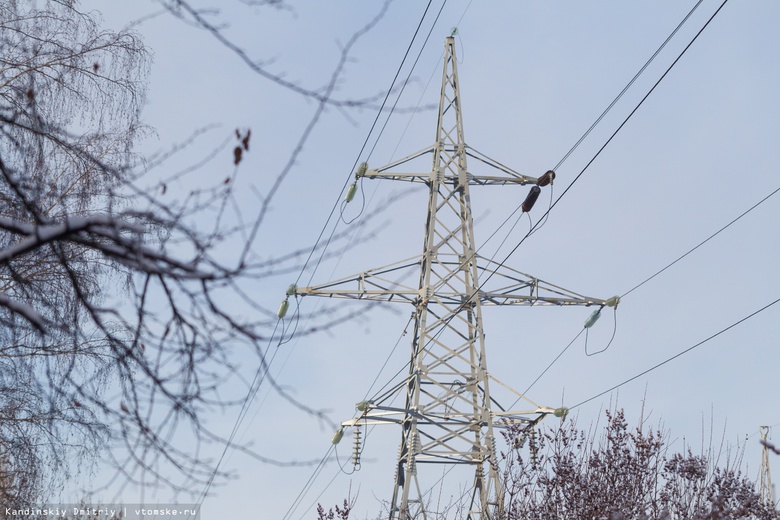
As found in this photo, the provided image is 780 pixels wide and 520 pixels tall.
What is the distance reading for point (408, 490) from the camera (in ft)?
34.6

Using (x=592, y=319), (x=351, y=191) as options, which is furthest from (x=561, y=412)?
(x=351, y=191)

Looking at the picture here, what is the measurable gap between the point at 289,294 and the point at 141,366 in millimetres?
9013

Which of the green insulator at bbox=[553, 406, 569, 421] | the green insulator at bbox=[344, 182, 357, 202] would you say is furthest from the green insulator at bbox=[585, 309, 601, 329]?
the green insulator at bbox=[344, 182, 357, 202]

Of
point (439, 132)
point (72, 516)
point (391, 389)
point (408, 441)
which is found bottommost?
point (72, 516)

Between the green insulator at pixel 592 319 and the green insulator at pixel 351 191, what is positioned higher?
the green insulator at pixel 351 191

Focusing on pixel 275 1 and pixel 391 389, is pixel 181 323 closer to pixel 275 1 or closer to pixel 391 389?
pixel 275 1

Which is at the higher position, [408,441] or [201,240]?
[408,441]

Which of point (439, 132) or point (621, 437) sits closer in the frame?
point (621, 437)

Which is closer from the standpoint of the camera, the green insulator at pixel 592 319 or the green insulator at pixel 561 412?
the green insulator at pixel 561 412

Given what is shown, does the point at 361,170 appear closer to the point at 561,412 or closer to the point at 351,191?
the point at 351,191

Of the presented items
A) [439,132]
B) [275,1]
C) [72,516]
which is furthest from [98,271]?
[439,132]

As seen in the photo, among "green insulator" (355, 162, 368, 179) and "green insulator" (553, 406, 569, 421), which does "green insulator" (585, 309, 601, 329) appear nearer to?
"green insulator" (553, 406, 569, 421)

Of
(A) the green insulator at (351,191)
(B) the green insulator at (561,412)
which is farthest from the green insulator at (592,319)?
(A) the green insulator at (351,191)

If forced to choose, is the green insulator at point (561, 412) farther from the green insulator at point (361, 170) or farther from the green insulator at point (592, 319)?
the green insulator at point (361, 170)
